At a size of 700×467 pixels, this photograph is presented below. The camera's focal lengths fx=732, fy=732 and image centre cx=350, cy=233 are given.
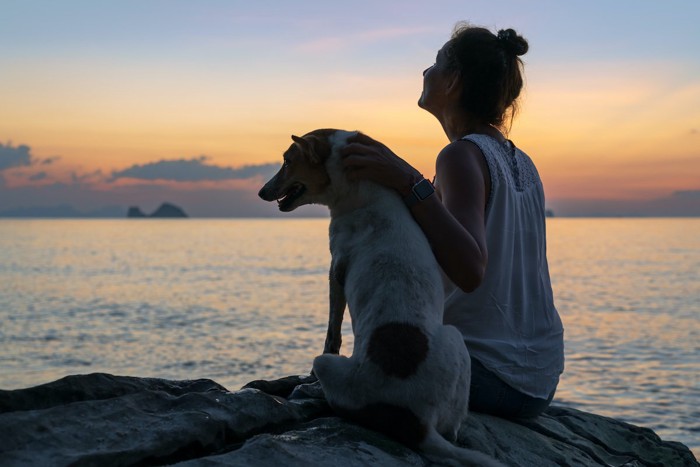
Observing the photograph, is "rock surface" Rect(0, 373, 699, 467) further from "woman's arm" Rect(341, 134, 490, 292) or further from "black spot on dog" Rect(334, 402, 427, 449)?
"woman's arm" Rect(341, 134, 490, 292)

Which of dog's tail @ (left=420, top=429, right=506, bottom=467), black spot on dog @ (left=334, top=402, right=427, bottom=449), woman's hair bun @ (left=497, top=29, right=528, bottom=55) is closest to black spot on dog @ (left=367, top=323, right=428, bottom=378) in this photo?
black spot on dog @ (left=334, top=402, right=427, bottom=449)

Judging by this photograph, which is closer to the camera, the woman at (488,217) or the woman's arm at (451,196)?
the woman's arm at (451,196)

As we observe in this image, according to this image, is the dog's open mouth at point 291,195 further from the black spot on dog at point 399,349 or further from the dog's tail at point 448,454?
the dog's tail at point 448,454

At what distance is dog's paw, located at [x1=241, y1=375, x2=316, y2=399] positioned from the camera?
15.0ft

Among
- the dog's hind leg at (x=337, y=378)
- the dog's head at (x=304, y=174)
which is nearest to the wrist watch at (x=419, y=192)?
the dog's head at (x=304, y=174)

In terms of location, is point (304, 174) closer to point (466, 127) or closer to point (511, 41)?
point (466, 127)

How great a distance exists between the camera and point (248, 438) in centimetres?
372

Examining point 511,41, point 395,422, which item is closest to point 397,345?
point 395,422

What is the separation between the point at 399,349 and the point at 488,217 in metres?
1.21

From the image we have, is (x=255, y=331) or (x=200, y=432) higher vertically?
(x=200, y=432)

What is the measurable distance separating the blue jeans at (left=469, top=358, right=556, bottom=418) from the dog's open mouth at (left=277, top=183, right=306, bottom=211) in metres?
1.55

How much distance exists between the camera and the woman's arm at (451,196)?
3.97 metres

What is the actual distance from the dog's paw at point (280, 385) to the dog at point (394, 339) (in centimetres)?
62

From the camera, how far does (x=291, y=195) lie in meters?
4.87
